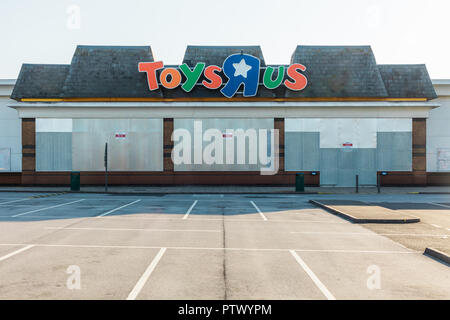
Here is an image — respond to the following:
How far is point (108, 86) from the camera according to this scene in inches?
1268

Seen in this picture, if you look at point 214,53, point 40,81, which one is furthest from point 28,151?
point 214,53

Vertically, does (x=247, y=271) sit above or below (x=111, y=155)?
below

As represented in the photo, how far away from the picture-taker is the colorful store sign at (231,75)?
31.4 m

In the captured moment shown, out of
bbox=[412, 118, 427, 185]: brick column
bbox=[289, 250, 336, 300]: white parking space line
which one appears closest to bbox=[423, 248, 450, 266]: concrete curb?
bbox=[289, 250, 336, 300]: white parking space line

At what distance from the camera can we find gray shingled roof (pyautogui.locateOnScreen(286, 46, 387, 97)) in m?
32.2

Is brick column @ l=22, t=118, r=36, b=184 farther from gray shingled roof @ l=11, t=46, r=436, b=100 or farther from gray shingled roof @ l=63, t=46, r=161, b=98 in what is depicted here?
gray shingled roof @ l=63, t=46, r=161, b=98

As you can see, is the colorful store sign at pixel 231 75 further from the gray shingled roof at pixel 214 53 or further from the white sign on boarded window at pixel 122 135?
the white sign on boarded window at pixel 122 135

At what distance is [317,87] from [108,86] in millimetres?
17195

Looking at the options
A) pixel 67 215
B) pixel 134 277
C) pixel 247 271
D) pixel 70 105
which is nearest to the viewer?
pixel 134 277

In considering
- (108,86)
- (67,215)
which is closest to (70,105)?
(108,86)

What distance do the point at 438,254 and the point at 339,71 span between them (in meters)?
26.5

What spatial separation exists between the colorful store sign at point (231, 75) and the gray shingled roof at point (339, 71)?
1.53 metres

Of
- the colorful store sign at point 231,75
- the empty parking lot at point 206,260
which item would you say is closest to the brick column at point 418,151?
the colorful store sign at point 231,75

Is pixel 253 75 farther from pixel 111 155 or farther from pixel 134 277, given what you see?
pixel 134 277
